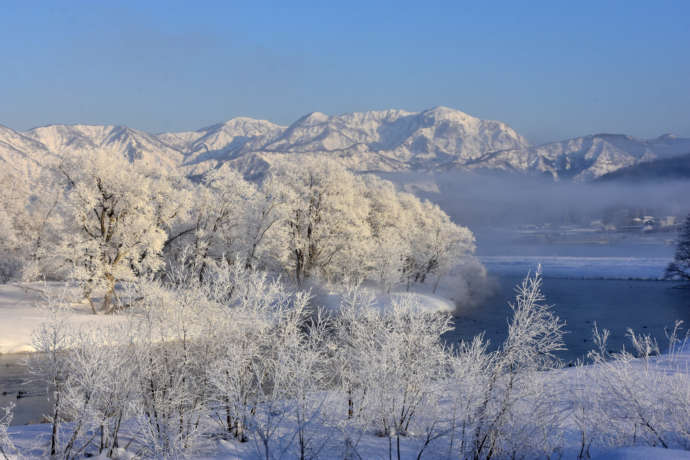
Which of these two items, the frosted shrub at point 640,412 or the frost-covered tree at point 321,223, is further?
the frost-covered tree at point 321,223

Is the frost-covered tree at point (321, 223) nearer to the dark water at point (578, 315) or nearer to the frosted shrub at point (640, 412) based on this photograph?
the dark water at point (578, 315)

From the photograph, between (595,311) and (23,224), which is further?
(23,224)

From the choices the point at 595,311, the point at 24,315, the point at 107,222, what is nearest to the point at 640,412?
the point at 107,222

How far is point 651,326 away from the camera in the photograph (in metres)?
38.8

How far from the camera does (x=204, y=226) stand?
1597 inches

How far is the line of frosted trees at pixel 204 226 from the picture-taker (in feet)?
105

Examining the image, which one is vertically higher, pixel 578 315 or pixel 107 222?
pixel 107 222

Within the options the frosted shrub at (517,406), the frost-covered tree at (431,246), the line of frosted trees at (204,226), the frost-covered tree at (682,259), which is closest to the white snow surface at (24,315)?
the line of frosted trees at (204,226)

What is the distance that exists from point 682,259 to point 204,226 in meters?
59.6

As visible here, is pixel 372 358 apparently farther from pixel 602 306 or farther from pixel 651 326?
pixel 602 306

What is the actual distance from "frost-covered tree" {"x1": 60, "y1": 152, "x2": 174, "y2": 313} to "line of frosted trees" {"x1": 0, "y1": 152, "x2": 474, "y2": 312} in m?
0.07

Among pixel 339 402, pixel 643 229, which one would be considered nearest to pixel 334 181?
pixel 339 402

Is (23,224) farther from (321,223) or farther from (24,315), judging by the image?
(321,223)

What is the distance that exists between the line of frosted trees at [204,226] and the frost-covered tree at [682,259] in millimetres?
29612
